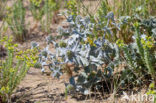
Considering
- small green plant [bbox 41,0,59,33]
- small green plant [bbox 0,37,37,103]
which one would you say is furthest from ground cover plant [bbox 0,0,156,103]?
small green plant [bbox 41,0,59,33]

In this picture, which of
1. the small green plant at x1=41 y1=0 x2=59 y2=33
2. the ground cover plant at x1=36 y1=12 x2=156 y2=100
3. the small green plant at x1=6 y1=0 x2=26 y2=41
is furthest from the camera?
the small green plant at x1=41 y1=0 x2=59 y2=33

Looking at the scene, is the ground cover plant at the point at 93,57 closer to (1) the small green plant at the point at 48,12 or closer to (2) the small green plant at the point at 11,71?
(2) the small green plant at the point at 11,71

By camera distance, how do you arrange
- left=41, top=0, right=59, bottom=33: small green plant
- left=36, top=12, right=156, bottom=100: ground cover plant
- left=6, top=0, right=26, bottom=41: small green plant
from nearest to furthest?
left=36, top=12, right=156, bottom=100: ground cover plant → left=6, top=0, right=26, bottom=41: small green plant → left=41, top=0, right=59, bottom=33: small green plant

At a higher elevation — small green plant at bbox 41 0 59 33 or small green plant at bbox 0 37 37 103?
small green plant at bbox 41 0 59 33

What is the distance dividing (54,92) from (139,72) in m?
0.85

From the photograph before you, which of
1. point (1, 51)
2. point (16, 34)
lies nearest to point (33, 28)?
point (16, 34)

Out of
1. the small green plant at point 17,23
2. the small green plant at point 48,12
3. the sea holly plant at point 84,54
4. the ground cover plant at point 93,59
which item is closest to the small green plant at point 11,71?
the ground cover plant at point 93,59

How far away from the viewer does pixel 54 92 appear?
93.5 inches

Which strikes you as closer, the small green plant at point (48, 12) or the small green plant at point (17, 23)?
the small green plant at point (17, 23)

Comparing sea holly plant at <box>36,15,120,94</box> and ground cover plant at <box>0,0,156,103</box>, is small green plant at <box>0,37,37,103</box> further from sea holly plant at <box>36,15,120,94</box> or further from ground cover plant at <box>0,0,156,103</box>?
sea holly plant at <box>36,15,120,94</box>

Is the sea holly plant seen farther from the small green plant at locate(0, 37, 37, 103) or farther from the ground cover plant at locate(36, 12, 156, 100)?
the small green plant at locate(0, 37, 37, 103)

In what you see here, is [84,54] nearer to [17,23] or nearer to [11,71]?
[11,71]

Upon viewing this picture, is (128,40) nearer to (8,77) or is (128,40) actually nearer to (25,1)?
(8,77)

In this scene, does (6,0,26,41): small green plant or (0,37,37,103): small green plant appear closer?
(0,37,37,103): small green plant
